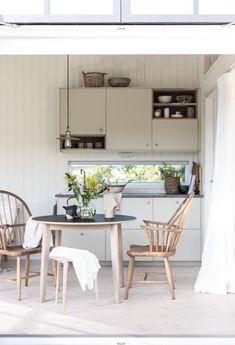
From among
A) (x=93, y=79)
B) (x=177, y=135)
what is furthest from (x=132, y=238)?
(x=93, y=79)

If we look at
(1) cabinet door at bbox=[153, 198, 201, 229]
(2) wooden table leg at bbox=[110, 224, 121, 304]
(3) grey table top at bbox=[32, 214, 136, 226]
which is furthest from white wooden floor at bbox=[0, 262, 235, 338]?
(1) cabinet door at bbox=[153, 198, 201, 229]

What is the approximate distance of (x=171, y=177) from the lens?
7.90 m

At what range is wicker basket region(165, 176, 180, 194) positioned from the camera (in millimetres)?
7867

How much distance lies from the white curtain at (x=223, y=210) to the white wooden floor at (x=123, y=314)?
180mm

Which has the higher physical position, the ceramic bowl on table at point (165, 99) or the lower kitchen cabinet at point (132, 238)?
the ceramic bowl on table at point (165, 99)

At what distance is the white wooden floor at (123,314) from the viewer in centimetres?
453

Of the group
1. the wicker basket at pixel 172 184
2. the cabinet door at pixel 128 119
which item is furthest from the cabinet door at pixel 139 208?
the cabinet door at pixel 128 119
